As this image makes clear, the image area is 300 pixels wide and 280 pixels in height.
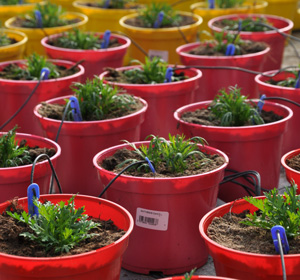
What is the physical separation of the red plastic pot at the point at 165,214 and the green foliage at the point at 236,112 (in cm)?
56

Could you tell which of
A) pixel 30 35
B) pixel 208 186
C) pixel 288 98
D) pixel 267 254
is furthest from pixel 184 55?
pixel 267 254

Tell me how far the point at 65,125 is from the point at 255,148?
903mm

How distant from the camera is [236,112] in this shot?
307 cm

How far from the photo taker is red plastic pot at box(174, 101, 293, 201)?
2.93 meters

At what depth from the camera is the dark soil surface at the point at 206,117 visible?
3076 mm

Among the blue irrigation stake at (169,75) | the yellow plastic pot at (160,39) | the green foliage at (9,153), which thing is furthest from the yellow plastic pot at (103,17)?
A: the green foliage at (9,153)

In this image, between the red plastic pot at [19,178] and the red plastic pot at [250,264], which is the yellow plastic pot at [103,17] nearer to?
the red plastic pot at [19,178]

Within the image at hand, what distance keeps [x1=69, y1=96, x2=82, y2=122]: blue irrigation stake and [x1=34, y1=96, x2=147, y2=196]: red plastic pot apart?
8 centimetres

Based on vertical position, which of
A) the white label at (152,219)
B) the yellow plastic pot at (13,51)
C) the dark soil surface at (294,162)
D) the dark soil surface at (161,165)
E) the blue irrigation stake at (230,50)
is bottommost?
the white label at (152,219)

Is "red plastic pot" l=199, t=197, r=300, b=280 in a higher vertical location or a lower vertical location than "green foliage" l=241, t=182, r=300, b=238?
lower

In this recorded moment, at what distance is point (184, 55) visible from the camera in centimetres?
417

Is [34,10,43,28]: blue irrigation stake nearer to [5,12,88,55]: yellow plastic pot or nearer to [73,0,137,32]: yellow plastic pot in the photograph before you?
[5,12,88,55]: yellow plastic pot

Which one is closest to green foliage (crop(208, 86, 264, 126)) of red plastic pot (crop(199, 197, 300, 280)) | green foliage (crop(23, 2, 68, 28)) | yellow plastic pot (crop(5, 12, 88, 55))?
red plastic pot (crop(199, 197, 300, 280))

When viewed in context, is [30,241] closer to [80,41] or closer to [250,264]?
[250,264]
